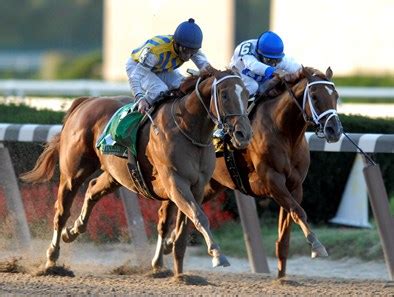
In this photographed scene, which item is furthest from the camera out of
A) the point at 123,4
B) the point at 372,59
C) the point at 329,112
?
the point at 123,4

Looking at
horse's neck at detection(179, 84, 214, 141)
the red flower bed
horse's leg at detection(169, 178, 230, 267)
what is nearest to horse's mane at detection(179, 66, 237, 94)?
horse's neck at detection(179, 84, 214, 141)

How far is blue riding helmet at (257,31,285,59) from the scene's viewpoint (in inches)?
324

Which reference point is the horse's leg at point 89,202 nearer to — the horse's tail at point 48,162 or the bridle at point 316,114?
the horse's tail at point 48,162

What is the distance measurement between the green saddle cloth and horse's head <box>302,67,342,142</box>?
1071 mm

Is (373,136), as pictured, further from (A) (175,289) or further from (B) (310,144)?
(A) (175,289)

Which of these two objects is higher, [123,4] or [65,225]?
[65,225]

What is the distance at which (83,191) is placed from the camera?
9375 millimetres

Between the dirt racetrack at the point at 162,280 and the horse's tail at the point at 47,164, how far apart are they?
1.77 feet

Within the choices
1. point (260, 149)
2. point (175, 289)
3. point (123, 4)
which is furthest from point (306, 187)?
point (123, 4)

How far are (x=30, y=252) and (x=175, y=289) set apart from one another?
2.03 m

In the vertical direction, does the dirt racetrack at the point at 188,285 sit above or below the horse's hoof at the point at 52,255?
above

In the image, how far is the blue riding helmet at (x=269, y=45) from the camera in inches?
324

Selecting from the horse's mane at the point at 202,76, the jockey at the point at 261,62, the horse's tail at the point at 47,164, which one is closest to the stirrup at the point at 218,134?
the jockey at the point at 261,62

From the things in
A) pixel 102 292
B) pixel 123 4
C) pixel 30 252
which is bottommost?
pixel 123 4
